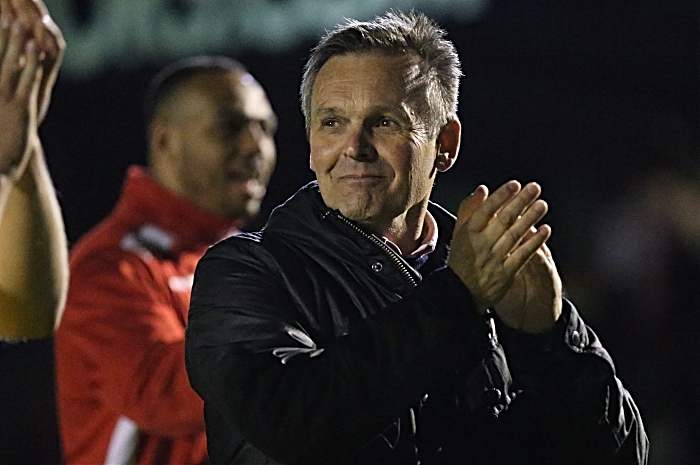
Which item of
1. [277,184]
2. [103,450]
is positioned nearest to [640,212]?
[277,184]

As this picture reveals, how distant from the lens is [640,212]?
3488 mm

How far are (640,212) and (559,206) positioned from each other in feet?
0.74

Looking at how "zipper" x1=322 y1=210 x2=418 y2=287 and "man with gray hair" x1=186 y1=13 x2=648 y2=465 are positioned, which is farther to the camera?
"zipper" x1=322 y1=210 x2=418 y2=287

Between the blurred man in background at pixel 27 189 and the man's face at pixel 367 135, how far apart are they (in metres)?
0.38

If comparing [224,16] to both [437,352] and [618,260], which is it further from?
[437,352]

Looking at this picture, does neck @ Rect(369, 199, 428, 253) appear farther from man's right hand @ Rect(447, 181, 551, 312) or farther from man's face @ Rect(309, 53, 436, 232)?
man's right hand @ Rect(447, 181, 551, 312)

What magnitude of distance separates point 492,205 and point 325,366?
0.87 ft

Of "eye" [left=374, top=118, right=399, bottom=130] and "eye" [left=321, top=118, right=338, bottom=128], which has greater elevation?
"eye" [left=374, top=118, right=399, bottom=130]

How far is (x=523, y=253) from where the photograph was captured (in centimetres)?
144

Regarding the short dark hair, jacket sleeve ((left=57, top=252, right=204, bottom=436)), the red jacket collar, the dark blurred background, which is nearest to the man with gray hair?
jacket sleeve ((left=57, top=252, right=204, bottom=436))

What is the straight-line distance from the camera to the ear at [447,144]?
165 centimetres

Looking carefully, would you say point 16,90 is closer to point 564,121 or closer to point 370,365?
point 370,365

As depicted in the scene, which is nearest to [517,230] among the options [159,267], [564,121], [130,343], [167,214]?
[130,343]

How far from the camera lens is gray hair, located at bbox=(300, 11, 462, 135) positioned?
61.8 inches
